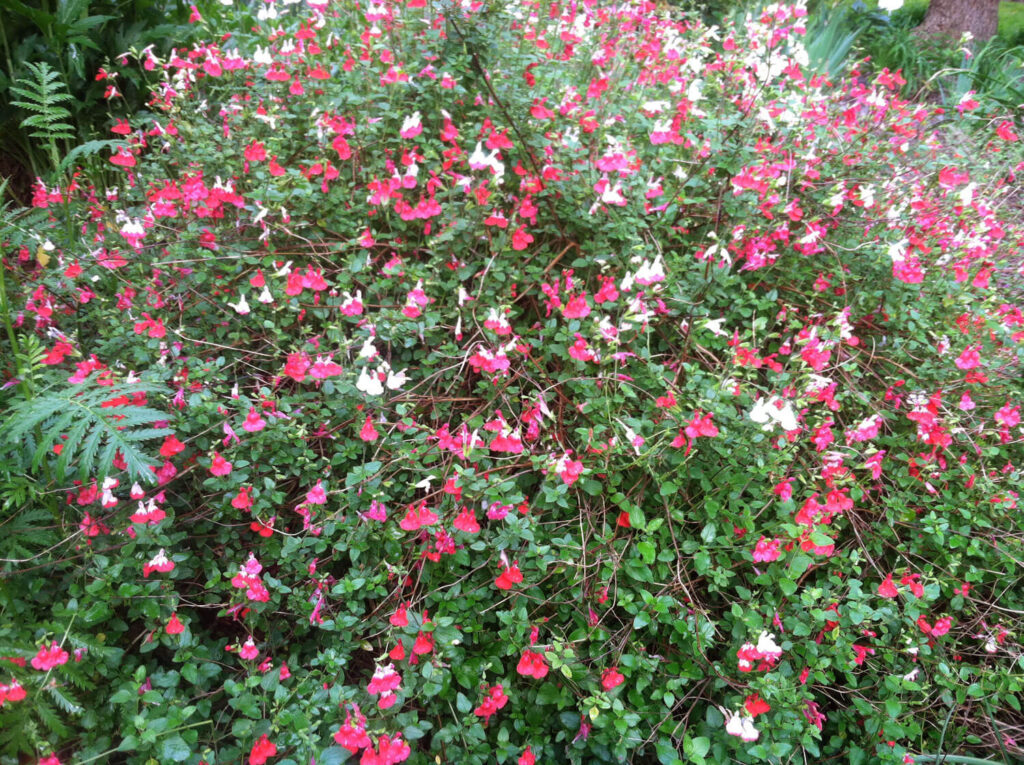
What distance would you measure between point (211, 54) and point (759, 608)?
2608mm

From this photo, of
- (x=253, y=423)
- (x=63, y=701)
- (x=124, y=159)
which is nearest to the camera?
(x=63, y=701)

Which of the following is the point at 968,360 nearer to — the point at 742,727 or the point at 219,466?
the point at 742,727

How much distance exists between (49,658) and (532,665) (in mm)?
1014

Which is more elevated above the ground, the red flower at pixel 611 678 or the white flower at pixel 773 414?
the white flower at pixel 773 414

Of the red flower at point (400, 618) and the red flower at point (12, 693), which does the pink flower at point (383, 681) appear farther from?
the red flower at point (12, 693)

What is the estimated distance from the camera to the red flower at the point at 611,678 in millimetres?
1493

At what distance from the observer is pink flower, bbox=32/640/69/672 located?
137 centimetres

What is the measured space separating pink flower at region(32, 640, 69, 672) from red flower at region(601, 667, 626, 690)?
1152 millimetres

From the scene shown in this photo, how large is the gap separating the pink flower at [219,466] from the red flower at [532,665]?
2.76 feet

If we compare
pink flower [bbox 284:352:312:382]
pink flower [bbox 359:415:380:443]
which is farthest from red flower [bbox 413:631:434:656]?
pink flower [bbox 284:352:312:382]

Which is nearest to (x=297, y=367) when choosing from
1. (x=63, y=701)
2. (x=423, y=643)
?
(x=423, y=643)

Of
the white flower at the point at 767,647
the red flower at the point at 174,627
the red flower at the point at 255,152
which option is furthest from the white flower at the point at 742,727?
the red flower at the point at 255,152

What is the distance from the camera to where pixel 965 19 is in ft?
21.9

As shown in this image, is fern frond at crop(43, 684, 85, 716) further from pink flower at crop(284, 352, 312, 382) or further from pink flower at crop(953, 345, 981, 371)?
pink flower at crop(953, 345, 981, 371)
